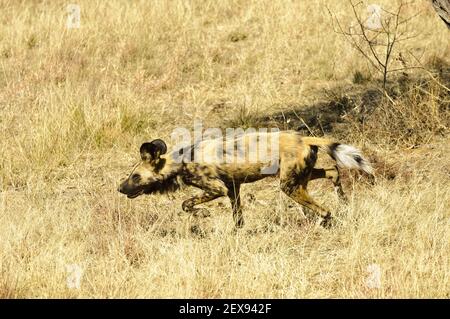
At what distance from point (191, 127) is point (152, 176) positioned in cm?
257

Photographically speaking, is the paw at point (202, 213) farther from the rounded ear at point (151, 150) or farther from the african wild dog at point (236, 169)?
the rounded ear at point (151, 150)

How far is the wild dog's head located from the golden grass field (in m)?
0.17

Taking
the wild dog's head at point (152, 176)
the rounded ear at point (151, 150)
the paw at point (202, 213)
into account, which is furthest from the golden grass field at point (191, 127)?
the rounded ear at point (151, 150)

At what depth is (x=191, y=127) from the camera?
9.19 metres

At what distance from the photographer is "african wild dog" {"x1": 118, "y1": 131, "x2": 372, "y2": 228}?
636cm

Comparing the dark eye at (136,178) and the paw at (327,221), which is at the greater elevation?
the dark eye at (136,178)

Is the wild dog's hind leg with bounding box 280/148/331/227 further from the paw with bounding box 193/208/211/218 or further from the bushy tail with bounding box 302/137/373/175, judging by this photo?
the paw with bounding box 193/208/211/218

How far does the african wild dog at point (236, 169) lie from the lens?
20.9ft

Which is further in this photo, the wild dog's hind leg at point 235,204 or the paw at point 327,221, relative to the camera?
the wild dog's hind leg at point 235,204

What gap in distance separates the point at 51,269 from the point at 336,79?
18.0ft

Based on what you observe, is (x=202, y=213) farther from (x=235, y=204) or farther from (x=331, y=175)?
(x=331, y=175)

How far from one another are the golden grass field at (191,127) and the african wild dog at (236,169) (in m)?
0.19

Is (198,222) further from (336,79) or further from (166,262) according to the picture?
(336,79)

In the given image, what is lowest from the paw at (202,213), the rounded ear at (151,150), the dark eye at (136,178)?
the paw at (202,213)
